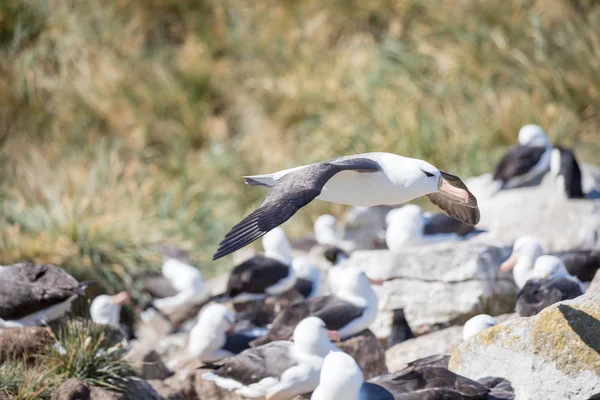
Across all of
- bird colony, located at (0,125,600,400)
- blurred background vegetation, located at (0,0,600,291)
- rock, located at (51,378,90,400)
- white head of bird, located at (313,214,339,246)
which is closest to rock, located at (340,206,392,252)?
white head of bird, located at (313,214,339,246)

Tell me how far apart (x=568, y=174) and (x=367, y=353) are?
357 cm

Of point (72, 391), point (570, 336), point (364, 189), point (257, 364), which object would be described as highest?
point (364, 189)

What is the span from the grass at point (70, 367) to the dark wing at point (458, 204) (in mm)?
2435

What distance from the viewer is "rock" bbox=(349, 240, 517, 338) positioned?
796 centimetres

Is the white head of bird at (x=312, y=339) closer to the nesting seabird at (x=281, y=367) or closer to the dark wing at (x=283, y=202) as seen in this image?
the nesting seabird at (x=281, y=367)

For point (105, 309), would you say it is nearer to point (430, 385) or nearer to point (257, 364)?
point (257, 364)

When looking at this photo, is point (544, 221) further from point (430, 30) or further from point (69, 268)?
point (430, 30)

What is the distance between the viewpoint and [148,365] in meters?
7.20

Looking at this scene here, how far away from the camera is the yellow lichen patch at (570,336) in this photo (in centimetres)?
535

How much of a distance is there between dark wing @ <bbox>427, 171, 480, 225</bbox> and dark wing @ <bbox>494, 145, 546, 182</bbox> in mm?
3317

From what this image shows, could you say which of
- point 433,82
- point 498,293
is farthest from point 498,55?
point 498,293

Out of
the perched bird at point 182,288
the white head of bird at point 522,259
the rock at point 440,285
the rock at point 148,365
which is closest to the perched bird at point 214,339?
the rock at point 148,365

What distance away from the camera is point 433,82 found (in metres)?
14.1

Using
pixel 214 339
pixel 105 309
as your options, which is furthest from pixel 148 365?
pixel 105 309
